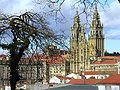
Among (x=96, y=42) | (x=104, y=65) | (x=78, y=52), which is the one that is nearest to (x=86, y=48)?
(x=78, y=52)

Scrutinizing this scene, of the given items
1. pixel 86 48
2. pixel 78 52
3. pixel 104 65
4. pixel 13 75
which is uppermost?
Answer: pixel 86 48

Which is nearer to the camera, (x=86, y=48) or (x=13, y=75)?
(x=13, y=75)

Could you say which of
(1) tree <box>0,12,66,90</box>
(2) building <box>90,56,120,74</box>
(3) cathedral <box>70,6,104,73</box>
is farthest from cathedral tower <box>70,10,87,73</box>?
(1) tree <box>0,12,66,90</box>

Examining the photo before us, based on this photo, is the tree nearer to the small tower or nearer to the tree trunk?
the tree trunk

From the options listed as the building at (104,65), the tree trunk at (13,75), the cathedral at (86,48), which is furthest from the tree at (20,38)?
the cathedral at (86,48)

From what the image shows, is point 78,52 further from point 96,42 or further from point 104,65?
point 104,65

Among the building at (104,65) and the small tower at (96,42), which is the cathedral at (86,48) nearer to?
the small tower at (96,42)

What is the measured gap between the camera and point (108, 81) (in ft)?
113

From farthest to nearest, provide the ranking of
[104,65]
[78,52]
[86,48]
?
[78,52], [86,48], [104,65]

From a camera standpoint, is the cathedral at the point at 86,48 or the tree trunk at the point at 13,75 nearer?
the tree trunk at the point at 13,75

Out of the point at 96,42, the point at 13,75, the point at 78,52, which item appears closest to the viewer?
the point at 13,75

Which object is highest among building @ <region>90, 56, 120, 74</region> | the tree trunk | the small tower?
the small tower

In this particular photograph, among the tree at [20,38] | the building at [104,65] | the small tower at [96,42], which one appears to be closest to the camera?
the tree at [20,38]

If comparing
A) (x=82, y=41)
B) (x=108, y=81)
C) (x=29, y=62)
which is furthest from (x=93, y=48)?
(x=29, y=62)
